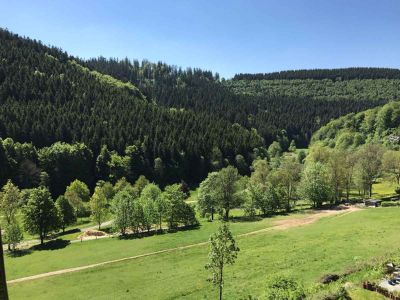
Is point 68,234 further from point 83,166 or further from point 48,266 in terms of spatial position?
point 83,166

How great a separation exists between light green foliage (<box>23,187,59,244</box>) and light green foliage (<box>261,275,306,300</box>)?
210ft

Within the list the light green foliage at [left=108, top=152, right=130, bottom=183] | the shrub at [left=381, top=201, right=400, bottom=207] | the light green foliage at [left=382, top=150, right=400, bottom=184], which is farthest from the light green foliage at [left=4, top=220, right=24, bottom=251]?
the light green foliage at [left=382, top=150, right=400, bottom=184]

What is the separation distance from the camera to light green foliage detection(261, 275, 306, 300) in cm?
2961

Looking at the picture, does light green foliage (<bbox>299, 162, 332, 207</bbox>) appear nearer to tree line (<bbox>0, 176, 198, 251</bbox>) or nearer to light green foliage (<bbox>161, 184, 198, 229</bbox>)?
tree line (<bbox>0, 176, 198, 251</bbox>)

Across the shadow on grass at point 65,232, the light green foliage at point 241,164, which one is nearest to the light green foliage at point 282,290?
the shadow on grass at point 65,232

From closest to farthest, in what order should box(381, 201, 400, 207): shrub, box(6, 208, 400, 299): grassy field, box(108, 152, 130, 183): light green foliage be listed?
box(6, 208, 400, 299): grassy field → box(381, 201, 400, 207): shrub → box(108, 152, 130, 183): light green foliage

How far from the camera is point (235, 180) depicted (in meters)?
100

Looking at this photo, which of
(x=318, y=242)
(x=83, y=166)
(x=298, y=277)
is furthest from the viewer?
(x=83, y=166)

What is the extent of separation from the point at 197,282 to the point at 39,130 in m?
140

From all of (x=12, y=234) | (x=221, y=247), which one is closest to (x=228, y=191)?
(x=12, y=234)

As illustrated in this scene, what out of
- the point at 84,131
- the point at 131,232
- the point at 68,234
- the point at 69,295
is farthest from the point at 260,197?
the point at 84,131

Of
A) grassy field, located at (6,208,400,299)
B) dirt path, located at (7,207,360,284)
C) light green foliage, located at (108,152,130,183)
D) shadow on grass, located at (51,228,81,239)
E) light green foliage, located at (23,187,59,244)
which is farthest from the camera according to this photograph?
light green foliage, located at (108,152,130,183)

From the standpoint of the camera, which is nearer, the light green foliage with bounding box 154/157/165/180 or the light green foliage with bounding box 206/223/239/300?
the light green foliage with bounding box 206/223/239/300

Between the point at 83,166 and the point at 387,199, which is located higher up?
the point at 83,166
